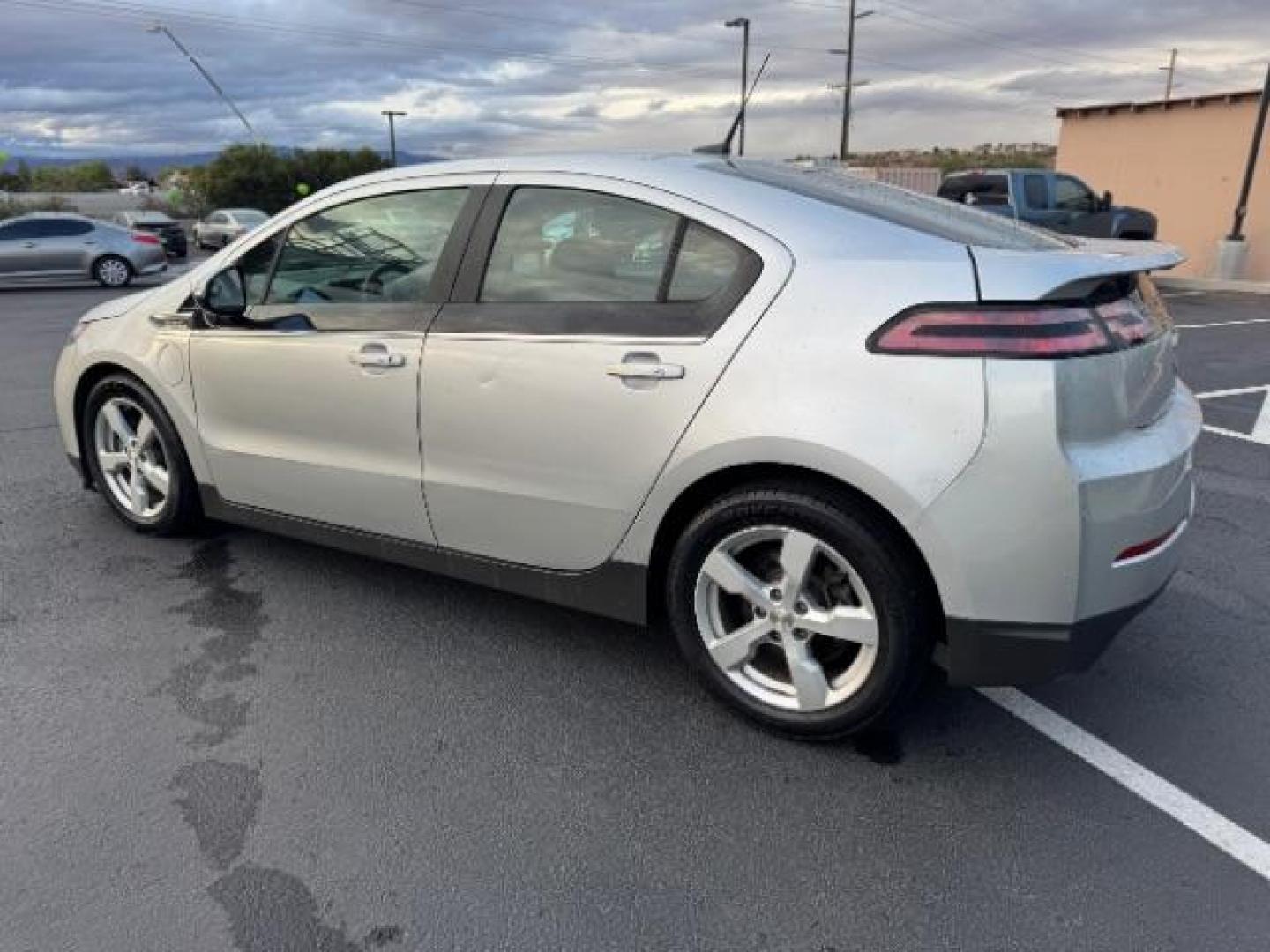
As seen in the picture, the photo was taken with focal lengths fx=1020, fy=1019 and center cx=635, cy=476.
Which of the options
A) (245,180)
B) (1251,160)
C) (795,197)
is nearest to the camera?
(795,197)

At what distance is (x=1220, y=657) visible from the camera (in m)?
3.41

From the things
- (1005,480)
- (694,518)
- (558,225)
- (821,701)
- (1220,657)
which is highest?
(558,225)

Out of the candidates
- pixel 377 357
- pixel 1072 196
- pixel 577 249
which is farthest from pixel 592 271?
pixel 1072 196

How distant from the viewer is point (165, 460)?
4320mm

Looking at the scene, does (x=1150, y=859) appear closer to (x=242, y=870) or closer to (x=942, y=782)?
(x=942, y=782)

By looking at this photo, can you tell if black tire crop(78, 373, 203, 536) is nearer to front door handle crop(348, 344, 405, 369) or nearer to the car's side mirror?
the car's side mirror

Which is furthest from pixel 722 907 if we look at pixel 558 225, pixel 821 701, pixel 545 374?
pixel 558 225

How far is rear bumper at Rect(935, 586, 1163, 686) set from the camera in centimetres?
252

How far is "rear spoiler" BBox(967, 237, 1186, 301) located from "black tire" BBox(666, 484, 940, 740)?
64 cm

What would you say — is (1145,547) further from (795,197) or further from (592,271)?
(592,271)

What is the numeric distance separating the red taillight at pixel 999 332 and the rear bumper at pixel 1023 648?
668 mm

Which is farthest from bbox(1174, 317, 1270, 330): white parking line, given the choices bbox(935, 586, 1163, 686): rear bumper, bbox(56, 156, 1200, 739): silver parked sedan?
bbox(935, 586, 1163, 686): rear bumper

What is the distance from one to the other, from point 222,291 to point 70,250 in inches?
684

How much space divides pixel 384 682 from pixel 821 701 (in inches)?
54.8
